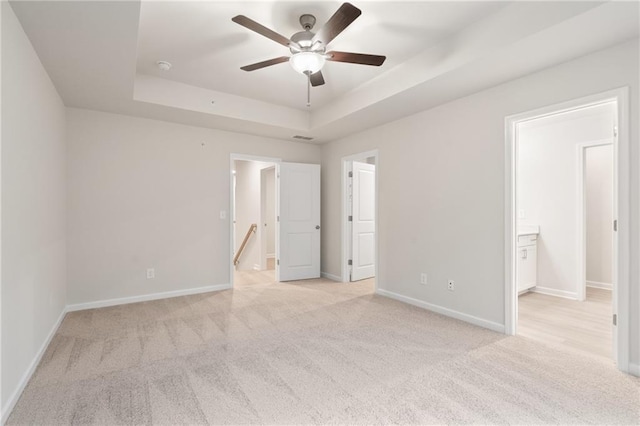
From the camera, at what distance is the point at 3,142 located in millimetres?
1869

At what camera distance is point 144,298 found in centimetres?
424

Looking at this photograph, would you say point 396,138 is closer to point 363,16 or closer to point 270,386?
point 363,16

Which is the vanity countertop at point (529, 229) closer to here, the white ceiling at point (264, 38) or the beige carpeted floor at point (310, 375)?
the beige carpeted floor at point (310, 375)

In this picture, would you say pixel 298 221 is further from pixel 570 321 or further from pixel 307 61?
pixel 570 321

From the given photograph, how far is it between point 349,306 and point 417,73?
2.77 meters

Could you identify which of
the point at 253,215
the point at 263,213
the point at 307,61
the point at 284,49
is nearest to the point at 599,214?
the point at 307,61

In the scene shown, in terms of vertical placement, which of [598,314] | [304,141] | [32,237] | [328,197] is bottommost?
[598,314]

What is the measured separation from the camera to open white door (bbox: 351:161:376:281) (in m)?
5.40

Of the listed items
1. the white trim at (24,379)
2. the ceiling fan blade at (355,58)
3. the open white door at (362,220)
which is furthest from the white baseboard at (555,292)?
the white trim at (24,379)

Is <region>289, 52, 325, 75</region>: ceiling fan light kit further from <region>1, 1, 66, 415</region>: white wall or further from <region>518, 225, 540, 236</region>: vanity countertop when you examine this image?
<region>518, 225, 540, 236</region>: vanity countertop

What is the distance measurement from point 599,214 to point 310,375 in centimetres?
515

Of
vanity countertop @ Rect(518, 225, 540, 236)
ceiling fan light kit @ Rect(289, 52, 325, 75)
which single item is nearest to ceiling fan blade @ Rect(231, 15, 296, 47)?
ceiling fan light kit @ Rect(289, 52, 325, 75)

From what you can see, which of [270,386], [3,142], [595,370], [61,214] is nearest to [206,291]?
[61,214]

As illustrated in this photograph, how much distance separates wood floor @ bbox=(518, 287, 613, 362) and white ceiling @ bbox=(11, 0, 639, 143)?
8.08 ft
